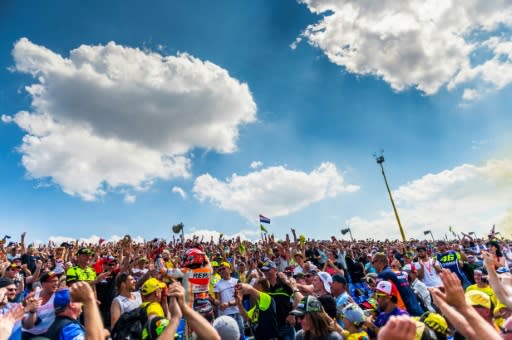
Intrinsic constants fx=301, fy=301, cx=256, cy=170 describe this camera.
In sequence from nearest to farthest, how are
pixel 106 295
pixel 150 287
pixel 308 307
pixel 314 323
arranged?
pixel 314 323, pixel 308 307, pixel 150 287, pixel 106 295

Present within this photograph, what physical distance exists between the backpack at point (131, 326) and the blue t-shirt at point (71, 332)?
35 centimetres

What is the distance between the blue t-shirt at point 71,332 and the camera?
325cm

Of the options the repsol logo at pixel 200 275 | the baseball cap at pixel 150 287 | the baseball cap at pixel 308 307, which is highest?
the repsol logo at pixel 200 275

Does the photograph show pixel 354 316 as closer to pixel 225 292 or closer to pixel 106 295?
pixel 225 292

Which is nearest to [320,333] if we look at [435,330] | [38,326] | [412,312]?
[435,330]

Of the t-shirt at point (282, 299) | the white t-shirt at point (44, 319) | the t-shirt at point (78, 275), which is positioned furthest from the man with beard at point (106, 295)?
the t-shirt at point (282, 299)

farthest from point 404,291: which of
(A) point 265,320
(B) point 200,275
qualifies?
(B) point 200,275

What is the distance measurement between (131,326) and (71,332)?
0.61 m

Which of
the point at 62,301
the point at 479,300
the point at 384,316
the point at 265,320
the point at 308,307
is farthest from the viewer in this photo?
the point at 265,320

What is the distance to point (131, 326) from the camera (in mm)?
3510

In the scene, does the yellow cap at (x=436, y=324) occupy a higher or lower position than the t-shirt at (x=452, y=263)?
lower

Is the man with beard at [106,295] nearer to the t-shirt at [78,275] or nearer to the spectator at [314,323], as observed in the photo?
the t-shirt at [78,275]

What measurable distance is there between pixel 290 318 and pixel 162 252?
665 cm

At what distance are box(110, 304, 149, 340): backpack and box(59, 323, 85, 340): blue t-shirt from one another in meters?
0.35
